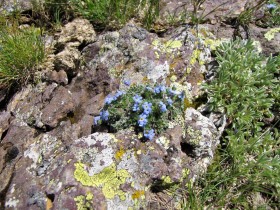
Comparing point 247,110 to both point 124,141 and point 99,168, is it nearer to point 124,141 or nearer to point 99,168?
point 124,141

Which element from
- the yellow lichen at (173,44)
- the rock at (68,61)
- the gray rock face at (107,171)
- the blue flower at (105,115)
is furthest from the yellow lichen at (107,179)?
the yellow lichen at (173,44)

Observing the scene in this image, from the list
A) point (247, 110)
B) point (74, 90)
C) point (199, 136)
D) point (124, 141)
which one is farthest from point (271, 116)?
point (74, 90)

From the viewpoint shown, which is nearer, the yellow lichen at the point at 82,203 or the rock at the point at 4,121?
the yellow lichen at the point at 82,203

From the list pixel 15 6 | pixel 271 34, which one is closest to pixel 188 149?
pixel 271 34

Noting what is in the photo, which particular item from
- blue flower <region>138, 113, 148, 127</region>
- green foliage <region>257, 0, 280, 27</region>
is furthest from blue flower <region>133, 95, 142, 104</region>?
green foliage <region>257, 0, 280, 27</region>

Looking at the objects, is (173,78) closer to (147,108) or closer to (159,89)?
(159,89)

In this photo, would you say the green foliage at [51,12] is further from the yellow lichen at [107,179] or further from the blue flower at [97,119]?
the yellow lichen at [107,179]
